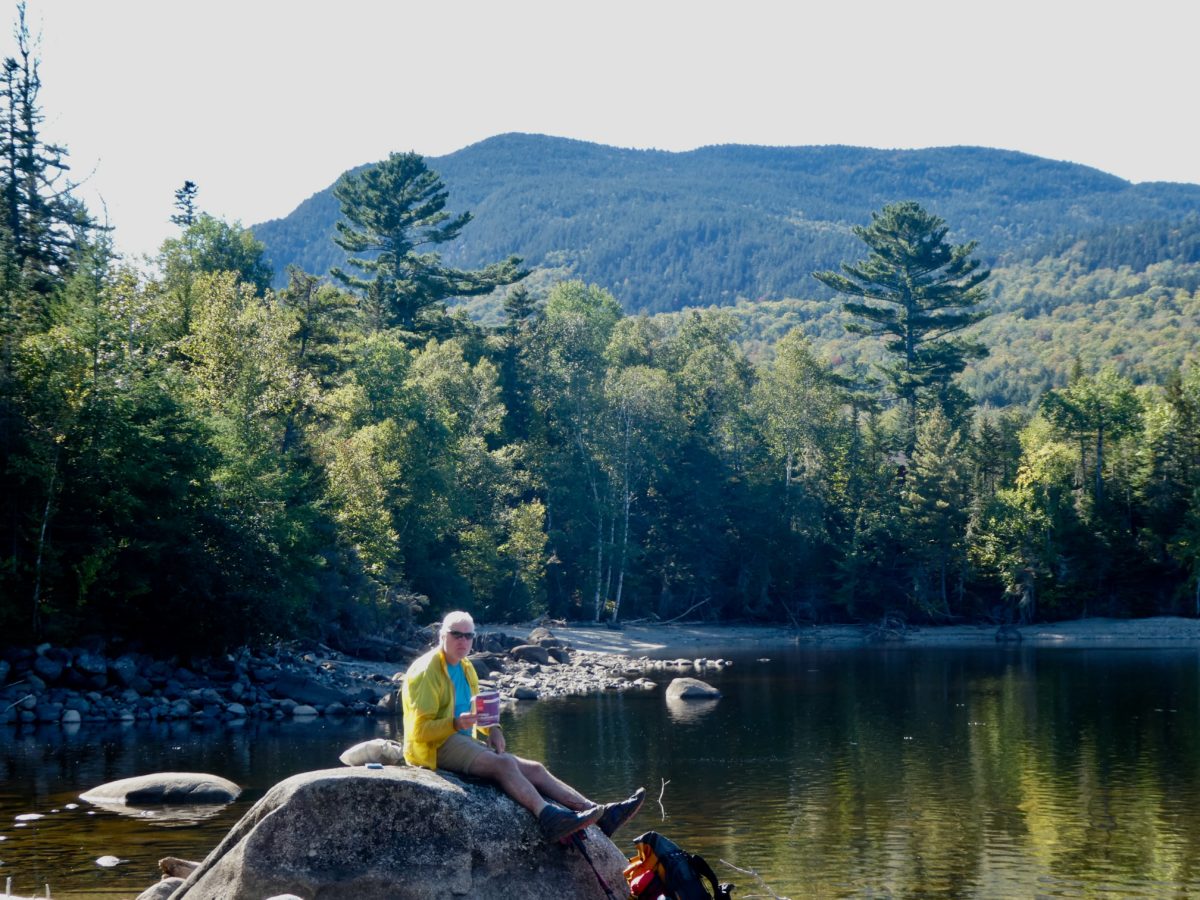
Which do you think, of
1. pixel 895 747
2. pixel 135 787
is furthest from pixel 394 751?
pixel 895 747

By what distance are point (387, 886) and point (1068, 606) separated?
6568 centimetres

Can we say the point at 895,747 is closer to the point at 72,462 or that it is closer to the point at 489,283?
the point at 72,462

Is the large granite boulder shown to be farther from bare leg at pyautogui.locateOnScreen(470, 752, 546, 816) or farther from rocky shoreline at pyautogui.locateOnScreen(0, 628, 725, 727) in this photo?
rocky shoreline at pyautogui.locateOnScreen(0, 628, 725, 727)

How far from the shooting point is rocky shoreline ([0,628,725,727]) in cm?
3130

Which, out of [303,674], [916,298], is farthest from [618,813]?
[916,298]

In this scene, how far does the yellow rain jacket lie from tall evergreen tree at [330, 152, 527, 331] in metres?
64.2

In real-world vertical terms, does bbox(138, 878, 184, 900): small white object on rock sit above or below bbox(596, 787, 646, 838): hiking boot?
below

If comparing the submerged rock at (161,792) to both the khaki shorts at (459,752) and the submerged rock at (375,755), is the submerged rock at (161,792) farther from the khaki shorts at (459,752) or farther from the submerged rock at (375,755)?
the khaki shorts at (459,752)

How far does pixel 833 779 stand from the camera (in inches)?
971

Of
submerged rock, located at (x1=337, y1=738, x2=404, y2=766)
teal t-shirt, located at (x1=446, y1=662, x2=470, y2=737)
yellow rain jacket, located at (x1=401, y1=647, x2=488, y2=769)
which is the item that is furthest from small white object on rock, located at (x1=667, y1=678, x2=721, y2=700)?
yellow rain jacket, located at (x1=401, y1=647, x2=488, y2=769)

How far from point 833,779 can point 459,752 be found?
15845 mm

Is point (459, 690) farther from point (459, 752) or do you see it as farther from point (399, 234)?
point (399, 234)

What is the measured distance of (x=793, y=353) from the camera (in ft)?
243

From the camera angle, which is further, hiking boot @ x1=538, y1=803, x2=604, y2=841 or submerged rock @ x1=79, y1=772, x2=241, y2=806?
submerged rock @ x1=79, y1=772, x2=241, y2=806
